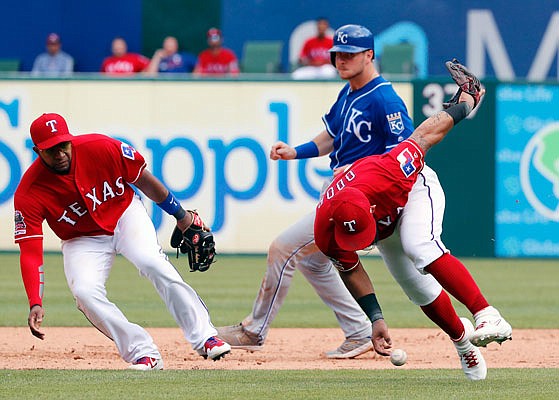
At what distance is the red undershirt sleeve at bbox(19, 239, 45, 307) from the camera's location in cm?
671

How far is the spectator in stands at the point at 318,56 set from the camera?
55.1 ft

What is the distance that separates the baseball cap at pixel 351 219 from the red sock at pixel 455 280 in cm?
36

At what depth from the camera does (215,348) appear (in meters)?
7.04

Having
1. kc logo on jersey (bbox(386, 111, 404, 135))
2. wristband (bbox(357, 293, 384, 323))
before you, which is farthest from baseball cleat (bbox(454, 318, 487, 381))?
kc logo on jersey (bbox(386, 111, 404, 135))

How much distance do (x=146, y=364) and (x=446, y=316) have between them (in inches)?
71.0

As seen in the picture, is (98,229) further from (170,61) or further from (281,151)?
(170,61)

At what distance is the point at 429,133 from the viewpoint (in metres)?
6.48

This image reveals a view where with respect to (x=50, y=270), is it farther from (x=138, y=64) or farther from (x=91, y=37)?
(x=91, y=37)

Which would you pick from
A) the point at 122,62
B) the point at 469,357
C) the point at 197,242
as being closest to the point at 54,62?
the point at 122,62

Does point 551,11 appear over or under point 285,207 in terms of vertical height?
over

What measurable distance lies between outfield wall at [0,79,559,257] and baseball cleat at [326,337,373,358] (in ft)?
23.3

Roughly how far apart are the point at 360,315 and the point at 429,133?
81.1 inches

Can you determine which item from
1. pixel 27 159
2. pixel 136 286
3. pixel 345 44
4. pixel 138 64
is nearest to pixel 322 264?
pixel 345 44

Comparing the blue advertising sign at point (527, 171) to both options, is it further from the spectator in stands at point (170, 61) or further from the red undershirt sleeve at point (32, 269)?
the red undershirt sleeve at point (32, 269)
